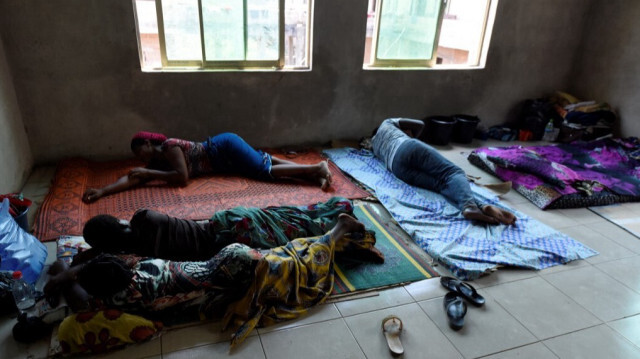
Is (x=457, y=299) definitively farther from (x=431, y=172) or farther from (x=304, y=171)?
(x=304, y=171)

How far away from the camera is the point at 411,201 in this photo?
310cm

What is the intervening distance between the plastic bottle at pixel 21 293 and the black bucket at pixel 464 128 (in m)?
4.31

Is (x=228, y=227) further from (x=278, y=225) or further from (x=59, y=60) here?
(x=59, y=60)

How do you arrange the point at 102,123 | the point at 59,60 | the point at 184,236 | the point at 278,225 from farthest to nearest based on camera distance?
the point at 102,123
the point at 59,60
the point at 278,225
the point at 184,236

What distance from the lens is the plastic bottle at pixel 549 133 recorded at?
4926 mm

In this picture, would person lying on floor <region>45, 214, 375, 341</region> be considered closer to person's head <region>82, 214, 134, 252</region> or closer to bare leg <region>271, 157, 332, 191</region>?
person's head <region>82, 214, 134, 252</region>

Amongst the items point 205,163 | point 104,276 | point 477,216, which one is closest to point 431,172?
point 477,216

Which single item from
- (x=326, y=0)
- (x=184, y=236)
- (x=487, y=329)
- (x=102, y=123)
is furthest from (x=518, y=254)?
(x=102, y=123)

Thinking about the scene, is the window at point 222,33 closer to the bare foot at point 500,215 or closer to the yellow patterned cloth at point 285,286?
the bare foot at point 500,215

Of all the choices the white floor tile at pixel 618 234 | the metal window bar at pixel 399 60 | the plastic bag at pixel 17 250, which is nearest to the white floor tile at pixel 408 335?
the plastic bag at pixel 17 250

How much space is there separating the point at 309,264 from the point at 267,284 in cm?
26

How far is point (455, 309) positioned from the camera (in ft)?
6.44

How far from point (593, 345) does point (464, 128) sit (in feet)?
10.4

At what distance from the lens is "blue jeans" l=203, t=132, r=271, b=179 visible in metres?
3.35
